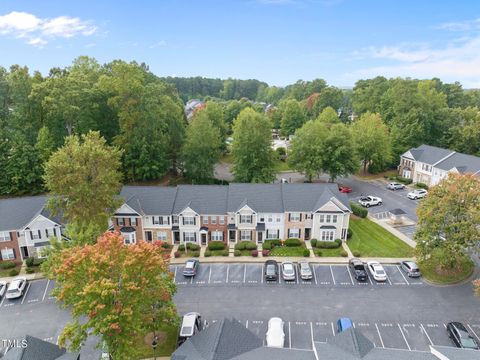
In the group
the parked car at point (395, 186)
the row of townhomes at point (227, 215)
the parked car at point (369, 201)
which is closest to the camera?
the row of townhomes at point (227, 215)

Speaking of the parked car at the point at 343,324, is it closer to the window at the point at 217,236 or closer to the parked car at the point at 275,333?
the parked car at the point at 275,333

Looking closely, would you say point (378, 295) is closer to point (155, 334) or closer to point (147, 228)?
point (155, 334)

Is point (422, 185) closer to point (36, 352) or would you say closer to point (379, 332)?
point (379, 332)

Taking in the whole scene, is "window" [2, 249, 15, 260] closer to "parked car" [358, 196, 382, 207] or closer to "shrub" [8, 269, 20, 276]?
"shrub" [8, 269, 20, 276]

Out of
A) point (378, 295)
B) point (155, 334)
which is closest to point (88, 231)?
point (155, 334)

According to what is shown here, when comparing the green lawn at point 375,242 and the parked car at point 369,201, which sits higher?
the parked car at point 369,201

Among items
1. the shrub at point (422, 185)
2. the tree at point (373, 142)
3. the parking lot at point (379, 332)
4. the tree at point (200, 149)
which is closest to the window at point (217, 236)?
the parking lot at point (379, 332)
